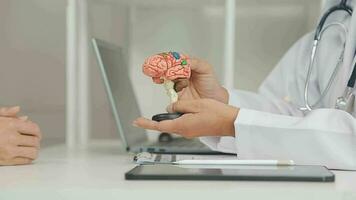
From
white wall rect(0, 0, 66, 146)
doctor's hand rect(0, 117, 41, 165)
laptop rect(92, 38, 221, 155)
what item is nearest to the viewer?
doctor's hand rect(0, 117, 41, 165)

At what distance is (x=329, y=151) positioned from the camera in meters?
0.88

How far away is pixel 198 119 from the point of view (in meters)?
0.92

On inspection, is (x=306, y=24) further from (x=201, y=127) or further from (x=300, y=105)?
(x=201, y=127)

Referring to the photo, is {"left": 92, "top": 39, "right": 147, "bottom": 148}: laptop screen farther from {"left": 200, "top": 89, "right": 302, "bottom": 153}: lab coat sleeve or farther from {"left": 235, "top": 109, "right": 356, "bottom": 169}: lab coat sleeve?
{"left": 235, "top": 109, "right": 356, "bottom": 169}: lab coat sleeve

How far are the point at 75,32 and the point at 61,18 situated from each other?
0.10 metres

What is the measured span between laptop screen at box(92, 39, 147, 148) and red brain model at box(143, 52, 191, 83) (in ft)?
1.08

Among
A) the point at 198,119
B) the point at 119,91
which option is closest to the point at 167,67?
the point at 198,119

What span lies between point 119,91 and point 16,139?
1.60ft

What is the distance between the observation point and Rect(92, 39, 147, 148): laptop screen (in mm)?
1272

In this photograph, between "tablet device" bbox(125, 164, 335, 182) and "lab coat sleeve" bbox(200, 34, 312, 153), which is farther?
"lab coat sleeve" bbox(200, 34, 312, 153)

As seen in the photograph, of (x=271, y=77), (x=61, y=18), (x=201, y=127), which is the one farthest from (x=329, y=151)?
(x=61, y=18)

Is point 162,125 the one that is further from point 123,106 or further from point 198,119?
point 123,106

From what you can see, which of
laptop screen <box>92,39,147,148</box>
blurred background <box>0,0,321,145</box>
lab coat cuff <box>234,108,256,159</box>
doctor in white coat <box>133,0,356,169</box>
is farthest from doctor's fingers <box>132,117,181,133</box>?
blurred background <box>0,0,321,145</box>

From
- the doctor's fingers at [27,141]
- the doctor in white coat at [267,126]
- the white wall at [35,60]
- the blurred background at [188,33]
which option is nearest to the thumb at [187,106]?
the doctor in white coat at [267,126]
